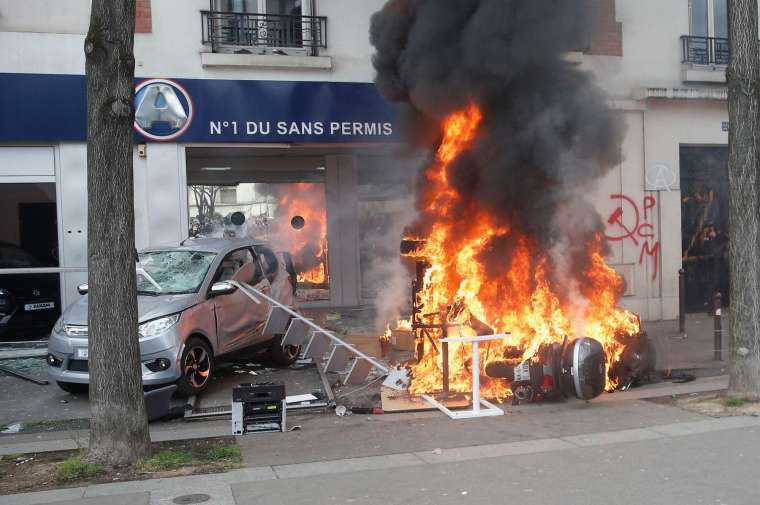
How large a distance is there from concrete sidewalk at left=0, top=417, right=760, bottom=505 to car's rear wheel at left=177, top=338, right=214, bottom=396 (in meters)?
2.37

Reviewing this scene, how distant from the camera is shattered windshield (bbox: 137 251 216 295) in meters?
8.42

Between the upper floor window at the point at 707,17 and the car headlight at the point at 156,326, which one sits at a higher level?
the upper floor window at the point at 707,17

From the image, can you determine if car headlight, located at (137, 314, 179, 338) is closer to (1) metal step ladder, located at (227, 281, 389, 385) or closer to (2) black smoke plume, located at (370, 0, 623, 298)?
(1) metal step ladder, located at (227, 281, 389, 385)

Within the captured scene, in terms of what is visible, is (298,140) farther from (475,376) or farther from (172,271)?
(475,376)

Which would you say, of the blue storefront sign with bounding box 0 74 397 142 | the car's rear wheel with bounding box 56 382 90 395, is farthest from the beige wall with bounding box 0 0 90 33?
the car's rear wheel with bounding box 56 382 90 395

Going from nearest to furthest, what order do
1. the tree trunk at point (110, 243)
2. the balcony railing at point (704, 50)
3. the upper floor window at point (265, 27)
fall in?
1. the tree trunk at point (110, 243)
2. the upper floor window at point (265, 27)
3. the balcony railing at point (704, 50)

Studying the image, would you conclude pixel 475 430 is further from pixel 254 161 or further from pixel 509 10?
pixel 254 161

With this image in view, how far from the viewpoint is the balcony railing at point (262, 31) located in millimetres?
11414

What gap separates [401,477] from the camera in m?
5.45

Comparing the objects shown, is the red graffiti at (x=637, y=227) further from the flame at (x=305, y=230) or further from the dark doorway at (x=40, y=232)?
the dark doorway at (x=40, y=232)

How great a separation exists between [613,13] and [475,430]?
30.7 ft

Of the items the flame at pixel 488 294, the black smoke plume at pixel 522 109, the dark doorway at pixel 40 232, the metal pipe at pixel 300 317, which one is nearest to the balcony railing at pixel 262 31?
the black smoke plume at pixel 522 109

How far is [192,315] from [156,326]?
1.43 ft

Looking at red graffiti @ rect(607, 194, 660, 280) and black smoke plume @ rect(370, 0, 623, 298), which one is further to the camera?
red graffiti @ rect(607, 194, 660, 280)
